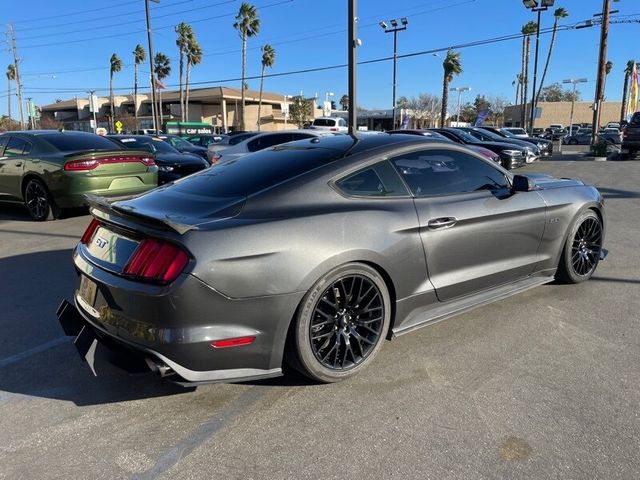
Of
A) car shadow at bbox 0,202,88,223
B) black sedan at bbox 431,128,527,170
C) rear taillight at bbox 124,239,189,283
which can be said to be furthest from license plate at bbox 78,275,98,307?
black sedan at bbox 431,128,527,170

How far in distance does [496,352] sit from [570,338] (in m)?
0.67

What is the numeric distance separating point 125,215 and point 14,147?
7.47 meters

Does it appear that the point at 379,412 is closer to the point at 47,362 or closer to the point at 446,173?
the point at 446,173

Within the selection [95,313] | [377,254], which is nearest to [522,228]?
[377,254]

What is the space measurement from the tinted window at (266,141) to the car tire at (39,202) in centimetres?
432

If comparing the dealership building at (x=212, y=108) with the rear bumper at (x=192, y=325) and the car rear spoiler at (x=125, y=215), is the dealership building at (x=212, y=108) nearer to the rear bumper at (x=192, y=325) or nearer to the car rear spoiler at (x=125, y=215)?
the car rear spoiler at (x=125, y=215)

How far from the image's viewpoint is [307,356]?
2947 mm

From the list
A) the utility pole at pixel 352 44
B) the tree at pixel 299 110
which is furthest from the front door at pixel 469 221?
the tree at pixel 299 110

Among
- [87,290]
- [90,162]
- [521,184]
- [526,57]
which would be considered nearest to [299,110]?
[526,57]

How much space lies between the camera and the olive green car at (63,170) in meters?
8.07

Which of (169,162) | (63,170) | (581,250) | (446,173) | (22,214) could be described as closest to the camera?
(446,173)

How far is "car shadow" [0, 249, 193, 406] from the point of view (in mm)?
3113

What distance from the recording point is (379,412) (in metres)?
2.86

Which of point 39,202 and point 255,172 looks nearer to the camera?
point 255,172
